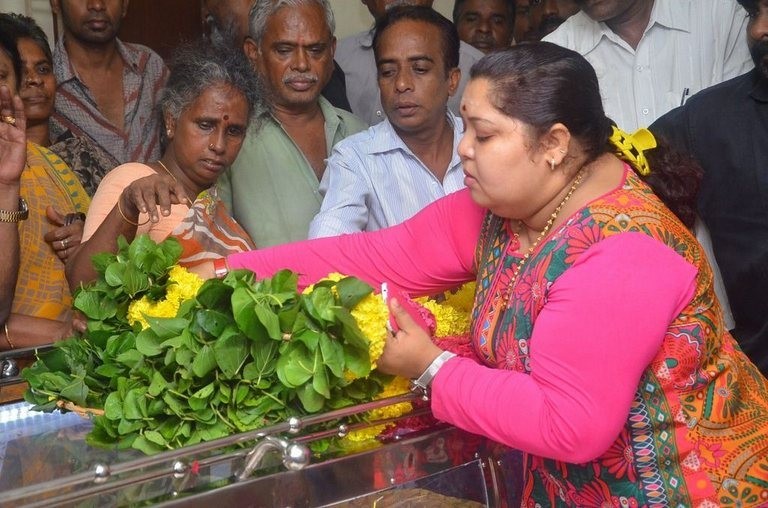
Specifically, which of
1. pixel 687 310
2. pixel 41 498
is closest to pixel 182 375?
pixel 41 498

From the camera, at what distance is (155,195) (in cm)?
226

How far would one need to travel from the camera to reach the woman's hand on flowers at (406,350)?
6.00ft

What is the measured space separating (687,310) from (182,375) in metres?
1.00

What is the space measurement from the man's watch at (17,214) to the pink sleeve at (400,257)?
0.70m

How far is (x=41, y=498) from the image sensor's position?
156cm

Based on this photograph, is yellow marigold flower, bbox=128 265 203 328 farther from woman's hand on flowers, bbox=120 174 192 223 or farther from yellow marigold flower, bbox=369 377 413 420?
yellow marigold flower, bbox=369 377 413 420

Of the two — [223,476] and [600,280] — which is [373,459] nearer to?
[223,476]

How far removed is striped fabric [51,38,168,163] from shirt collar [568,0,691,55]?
1.67 m

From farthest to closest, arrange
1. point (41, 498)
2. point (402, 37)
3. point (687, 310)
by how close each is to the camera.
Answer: point (402, 37), point (687, 310), point (41, 498)

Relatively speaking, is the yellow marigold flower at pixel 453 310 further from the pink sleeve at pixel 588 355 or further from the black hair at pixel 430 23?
the black hair at pixel 430 23

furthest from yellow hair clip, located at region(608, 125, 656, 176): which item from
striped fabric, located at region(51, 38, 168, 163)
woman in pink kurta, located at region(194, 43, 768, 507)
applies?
striped fabric, located at region(51, 38, 168, 163)

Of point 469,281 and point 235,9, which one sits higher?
point 235,9

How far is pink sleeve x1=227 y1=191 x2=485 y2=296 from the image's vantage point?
2.23 meters

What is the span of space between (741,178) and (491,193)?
47.4 inches
